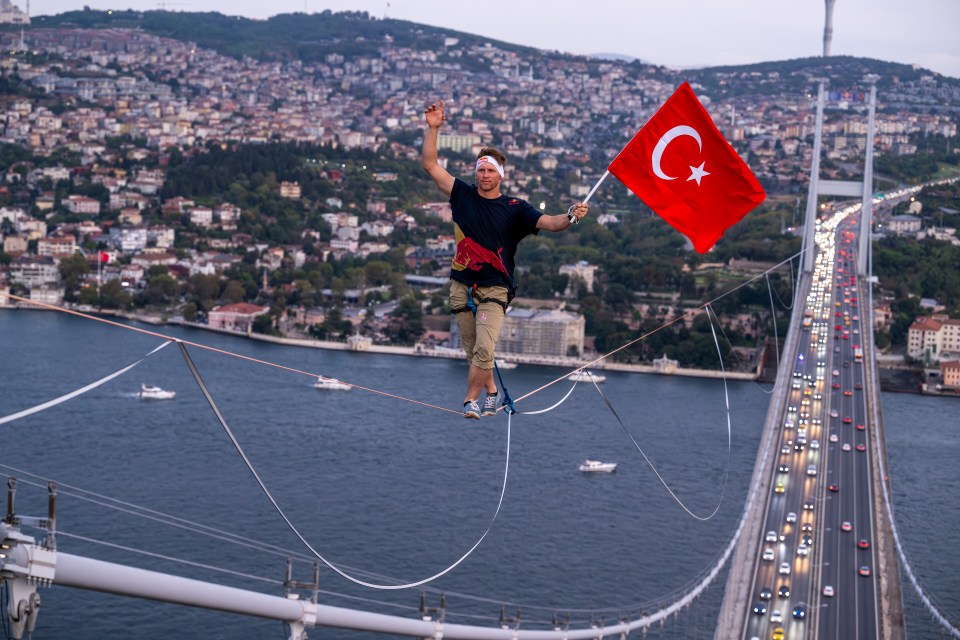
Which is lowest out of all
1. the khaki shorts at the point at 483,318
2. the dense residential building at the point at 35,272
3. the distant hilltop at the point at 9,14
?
the dense residential building at the point at 35,272

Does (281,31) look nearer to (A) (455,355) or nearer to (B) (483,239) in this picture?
(A) (455,355)

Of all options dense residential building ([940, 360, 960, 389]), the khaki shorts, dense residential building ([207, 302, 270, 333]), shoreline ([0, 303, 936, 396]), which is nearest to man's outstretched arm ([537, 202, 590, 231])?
→ the khaki shorts

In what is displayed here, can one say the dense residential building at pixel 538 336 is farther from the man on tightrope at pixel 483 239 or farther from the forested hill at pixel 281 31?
the forested hill at pixel 281 31

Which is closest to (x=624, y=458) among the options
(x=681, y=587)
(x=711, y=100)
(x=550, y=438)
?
(x=550, y=438)

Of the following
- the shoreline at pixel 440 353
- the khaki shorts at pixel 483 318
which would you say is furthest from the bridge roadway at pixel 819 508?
the khaki shorts at pixel 483 318

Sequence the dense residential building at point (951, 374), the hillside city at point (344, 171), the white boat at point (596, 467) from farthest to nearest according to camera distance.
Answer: the hillside city at point (344, 171), the dense residential building at point (951, 374), the white boat at point (596, 467)

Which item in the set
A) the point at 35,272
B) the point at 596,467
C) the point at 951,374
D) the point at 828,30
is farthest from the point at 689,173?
the point at 828,30

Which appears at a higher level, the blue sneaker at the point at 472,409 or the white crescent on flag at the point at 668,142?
the white crescent on flag at the point at 668,142
